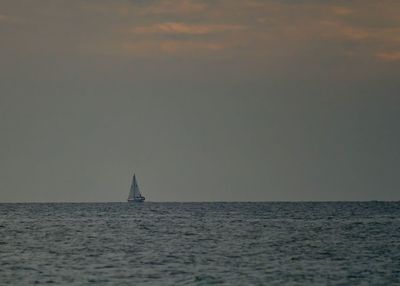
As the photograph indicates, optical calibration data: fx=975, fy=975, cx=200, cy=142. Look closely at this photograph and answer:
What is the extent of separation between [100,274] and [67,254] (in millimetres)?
15068

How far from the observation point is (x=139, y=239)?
92.4 m

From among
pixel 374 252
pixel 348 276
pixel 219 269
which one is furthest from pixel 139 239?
pixel 348 276

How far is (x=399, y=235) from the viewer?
3925 inches

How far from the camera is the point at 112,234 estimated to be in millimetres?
101875

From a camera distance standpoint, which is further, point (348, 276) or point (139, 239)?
point (139, 239)

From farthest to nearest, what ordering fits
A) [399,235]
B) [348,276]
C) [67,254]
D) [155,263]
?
[399,235]
[67,254]
[155,263]
[348,276]

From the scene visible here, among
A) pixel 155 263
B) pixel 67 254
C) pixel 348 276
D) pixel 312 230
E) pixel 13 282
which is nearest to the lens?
pixel 13 282

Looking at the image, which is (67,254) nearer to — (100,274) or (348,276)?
(100,274)

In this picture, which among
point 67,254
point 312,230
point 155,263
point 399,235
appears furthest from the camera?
point 312,230

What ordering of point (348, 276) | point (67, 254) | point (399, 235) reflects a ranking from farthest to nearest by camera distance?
point (399, 235) < point (67, 254) < point (348, 276)

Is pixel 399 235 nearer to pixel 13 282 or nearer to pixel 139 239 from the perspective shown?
pixel 139 239

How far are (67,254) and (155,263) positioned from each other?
33.1 ft

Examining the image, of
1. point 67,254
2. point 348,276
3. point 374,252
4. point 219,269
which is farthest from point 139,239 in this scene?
point 348,276

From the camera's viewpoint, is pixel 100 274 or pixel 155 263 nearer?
pixel 100 274
